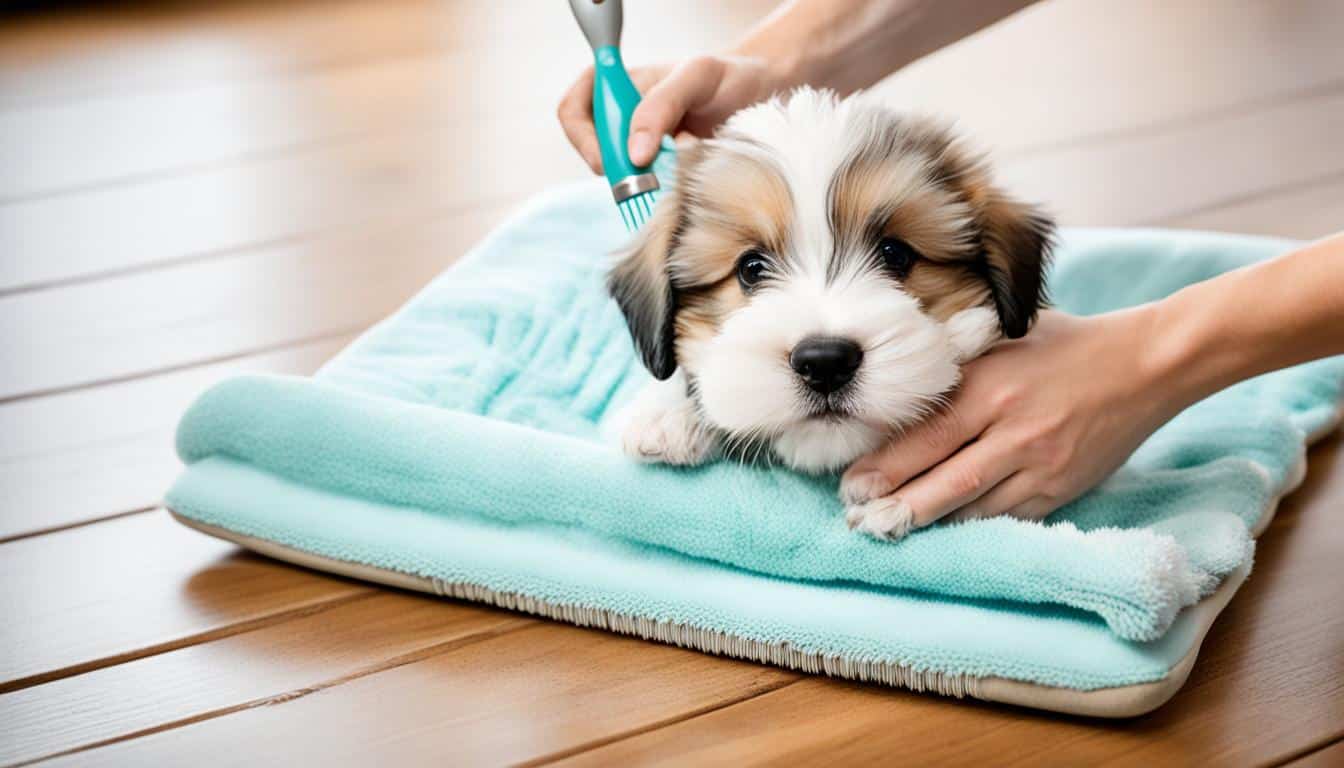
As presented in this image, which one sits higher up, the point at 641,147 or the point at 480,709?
the point at 641,147

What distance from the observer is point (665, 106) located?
243 centimetres

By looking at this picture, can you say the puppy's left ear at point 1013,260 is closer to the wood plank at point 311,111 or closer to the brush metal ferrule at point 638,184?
the brush metal ferrule at point 638,184

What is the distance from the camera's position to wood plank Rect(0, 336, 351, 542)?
2.66 m

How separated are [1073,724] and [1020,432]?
383 mm

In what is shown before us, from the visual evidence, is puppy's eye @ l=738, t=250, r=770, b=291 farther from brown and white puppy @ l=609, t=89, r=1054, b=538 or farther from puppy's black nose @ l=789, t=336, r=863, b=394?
puppy's black nose @ l=789, t=336, r=863, b=394

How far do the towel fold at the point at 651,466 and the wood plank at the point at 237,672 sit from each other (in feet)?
0.56

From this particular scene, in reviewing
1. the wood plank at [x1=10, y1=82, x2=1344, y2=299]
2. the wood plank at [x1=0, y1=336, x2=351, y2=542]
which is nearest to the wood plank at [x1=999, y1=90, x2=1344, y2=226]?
the wood plank at [x1=10, y1=82, x2=1344, y2=299]

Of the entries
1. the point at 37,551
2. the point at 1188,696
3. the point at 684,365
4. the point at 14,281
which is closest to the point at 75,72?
the point at 14,281

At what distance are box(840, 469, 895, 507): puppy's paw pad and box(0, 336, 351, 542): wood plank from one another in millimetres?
1260

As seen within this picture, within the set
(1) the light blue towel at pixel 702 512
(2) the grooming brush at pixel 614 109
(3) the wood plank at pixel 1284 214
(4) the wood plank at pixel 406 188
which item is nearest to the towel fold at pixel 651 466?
(1) the light blue towel at pixel 702 512

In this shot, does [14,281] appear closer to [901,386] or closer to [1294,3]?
[901,386]

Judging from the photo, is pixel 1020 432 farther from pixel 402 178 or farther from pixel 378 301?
pixel 402 178

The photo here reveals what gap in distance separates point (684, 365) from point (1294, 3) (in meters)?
3.67

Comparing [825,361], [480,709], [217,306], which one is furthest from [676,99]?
[217,306]
